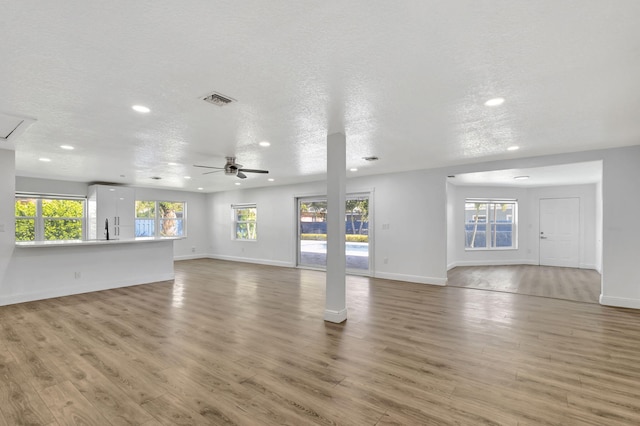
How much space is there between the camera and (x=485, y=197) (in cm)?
856

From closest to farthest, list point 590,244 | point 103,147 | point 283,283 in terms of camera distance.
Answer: point 103,147, point 283,283, point 590,244

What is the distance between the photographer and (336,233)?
3865 millimetres

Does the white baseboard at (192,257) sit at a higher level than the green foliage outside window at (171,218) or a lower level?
lower

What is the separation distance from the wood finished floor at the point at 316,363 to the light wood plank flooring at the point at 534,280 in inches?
35.7

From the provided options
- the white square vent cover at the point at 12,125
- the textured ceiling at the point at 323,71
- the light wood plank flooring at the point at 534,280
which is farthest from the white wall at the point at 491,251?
the white square vent cover at the point at 12,125

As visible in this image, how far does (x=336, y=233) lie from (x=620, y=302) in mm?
4529

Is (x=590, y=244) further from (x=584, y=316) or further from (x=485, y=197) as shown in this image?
(x=584, y=316)

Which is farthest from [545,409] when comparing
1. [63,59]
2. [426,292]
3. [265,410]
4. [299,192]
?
[299,192]

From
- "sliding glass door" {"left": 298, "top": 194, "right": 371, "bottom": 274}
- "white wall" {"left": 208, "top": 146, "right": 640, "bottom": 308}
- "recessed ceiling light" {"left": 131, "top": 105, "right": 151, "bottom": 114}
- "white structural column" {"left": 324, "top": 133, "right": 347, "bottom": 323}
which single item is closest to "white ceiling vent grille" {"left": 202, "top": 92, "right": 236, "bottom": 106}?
"recessed ceiling light" {"left": 131, "top": 105, "right": 151, "bottom": 114}

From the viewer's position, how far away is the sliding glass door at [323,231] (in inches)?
305

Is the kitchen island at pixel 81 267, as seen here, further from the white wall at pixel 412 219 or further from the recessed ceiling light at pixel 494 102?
the recessed ceiling light at pixel 494 102

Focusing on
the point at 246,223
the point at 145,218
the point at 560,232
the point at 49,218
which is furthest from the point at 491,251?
the point at 49,218

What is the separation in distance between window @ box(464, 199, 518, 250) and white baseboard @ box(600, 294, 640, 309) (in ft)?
14.1

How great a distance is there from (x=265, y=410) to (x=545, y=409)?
1936mm
